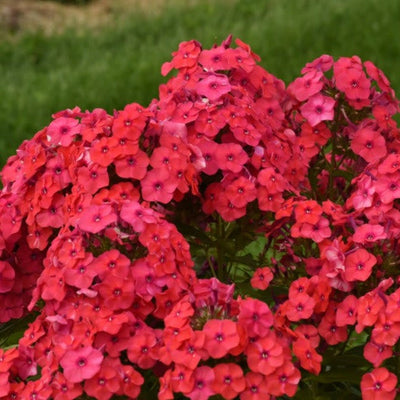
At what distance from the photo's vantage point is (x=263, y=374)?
7.05ft

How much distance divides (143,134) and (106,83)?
171 inches

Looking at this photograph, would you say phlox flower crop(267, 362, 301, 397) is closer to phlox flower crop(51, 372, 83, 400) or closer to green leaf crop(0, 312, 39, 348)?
phlox flower crop(51, 372, 83, 400)

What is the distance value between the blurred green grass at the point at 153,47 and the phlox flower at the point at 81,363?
3956mm

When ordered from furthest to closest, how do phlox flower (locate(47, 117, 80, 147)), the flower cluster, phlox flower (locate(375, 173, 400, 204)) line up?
phlox flower (locate(47, 117, 80, 147)) < phlox flower (locate(375, 173, 400, 204)) < the flower cluster

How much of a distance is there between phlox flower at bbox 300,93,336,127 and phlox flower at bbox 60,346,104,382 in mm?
1069

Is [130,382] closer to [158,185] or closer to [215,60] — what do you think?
[158,185]

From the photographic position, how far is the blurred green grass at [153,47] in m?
6.64

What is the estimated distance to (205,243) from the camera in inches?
106

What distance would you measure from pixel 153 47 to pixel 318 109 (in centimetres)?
508

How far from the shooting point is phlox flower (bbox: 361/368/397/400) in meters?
2.25

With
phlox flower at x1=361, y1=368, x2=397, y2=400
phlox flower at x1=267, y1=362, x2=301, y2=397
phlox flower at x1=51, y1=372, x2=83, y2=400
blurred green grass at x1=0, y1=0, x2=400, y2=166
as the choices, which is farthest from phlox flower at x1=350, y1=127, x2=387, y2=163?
blurred green grass at x1=0, y1=0, x2=400, y2=166

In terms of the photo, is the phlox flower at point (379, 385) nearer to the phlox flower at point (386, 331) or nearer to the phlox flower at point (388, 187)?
the phlox flower at point (386, 331)

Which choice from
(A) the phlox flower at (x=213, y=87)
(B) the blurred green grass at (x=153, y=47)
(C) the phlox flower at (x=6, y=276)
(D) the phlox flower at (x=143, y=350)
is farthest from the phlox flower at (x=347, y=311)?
(B) the blurred green grass at (x=153, y=47)

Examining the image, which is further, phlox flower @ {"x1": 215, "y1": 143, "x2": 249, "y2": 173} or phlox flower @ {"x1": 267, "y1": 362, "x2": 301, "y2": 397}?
phlox flower @ {"x1": 215, "y1": 143, "x2": 249, "y2": 173}
